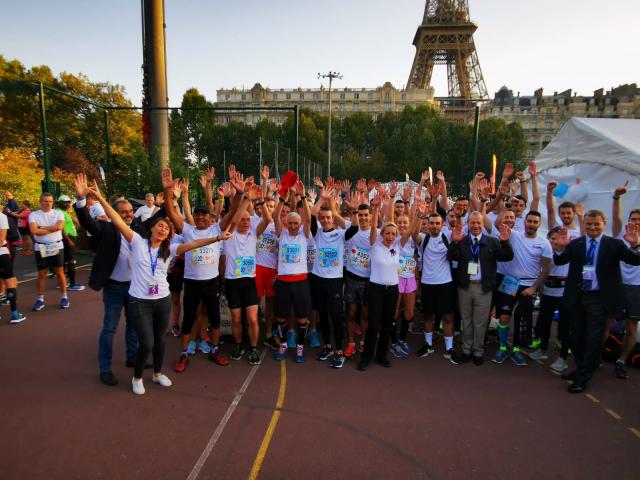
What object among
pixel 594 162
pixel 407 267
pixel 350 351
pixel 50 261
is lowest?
pixel 350 351

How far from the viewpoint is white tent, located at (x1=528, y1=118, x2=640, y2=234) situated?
25.2 feet

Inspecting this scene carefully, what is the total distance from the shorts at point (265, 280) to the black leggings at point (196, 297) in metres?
0.78

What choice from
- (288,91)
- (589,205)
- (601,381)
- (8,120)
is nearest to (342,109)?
(288,91)

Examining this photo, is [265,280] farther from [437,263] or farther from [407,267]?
[437,263]

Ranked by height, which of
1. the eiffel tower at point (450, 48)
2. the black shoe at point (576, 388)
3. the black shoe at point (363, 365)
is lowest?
the black shoe at point (363, 365)

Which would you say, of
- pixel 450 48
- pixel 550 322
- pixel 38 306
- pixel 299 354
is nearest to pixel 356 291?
pixel 299 354

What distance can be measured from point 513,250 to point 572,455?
98.1 inches

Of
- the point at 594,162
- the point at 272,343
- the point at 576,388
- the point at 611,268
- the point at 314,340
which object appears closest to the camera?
the point at 611,268

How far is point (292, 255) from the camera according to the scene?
188 inches

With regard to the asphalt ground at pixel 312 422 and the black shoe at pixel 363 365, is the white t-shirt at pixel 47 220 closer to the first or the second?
the asphalt ground at pixel 312 422

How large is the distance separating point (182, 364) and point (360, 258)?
2.53m

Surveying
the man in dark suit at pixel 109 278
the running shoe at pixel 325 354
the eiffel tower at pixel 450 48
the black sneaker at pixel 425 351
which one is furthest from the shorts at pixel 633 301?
the eiffel tower at pixel 450 48

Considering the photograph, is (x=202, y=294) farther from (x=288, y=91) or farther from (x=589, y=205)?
(x=288, y=91)

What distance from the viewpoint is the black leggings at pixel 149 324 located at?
3.77m
